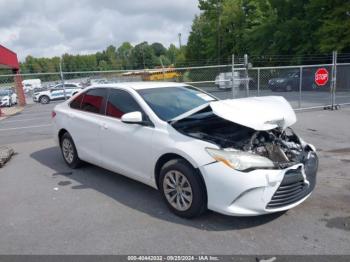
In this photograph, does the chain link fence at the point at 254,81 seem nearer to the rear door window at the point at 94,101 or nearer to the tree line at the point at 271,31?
the tree line at the point at 271,31

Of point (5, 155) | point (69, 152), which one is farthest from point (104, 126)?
point (5, 155)

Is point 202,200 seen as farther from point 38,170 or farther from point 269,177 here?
point 38,170

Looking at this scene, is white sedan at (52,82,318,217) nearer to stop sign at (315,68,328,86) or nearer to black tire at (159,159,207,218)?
black tire at (159,159,207,218)

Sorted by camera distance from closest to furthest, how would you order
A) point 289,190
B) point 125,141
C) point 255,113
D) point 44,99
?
point 289,190 < point 255,113 < point 125,141 < point 44,99

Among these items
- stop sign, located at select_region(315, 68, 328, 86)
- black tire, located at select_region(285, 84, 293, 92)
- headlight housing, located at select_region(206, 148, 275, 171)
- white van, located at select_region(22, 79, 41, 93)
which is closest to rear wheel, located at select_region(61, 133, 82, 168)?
headlight housing, located at select_region(206, 148, 275, 171)

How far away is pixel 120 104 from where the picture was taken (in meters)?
5.03

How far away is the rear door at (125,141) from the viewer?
4.41m

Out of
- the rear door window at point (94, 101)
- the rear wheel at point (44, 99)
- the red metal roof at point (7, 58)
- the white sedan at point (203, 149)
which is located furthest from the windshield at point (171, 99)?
the rear wheel at point (44, 99)

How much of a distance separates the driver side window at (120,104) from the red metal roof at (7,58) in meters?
18.8

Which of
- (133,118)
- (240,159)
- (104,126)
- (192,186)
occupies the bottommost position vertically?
(192,186)

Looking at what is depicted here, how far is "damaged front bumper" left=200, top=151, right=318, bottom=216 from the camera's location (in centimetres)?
349

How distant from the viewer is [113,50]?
393ft

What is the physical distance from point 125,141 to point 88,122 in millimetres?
1107

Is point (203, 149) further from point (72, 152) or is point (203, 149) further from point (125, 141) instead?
point (72, 152)
